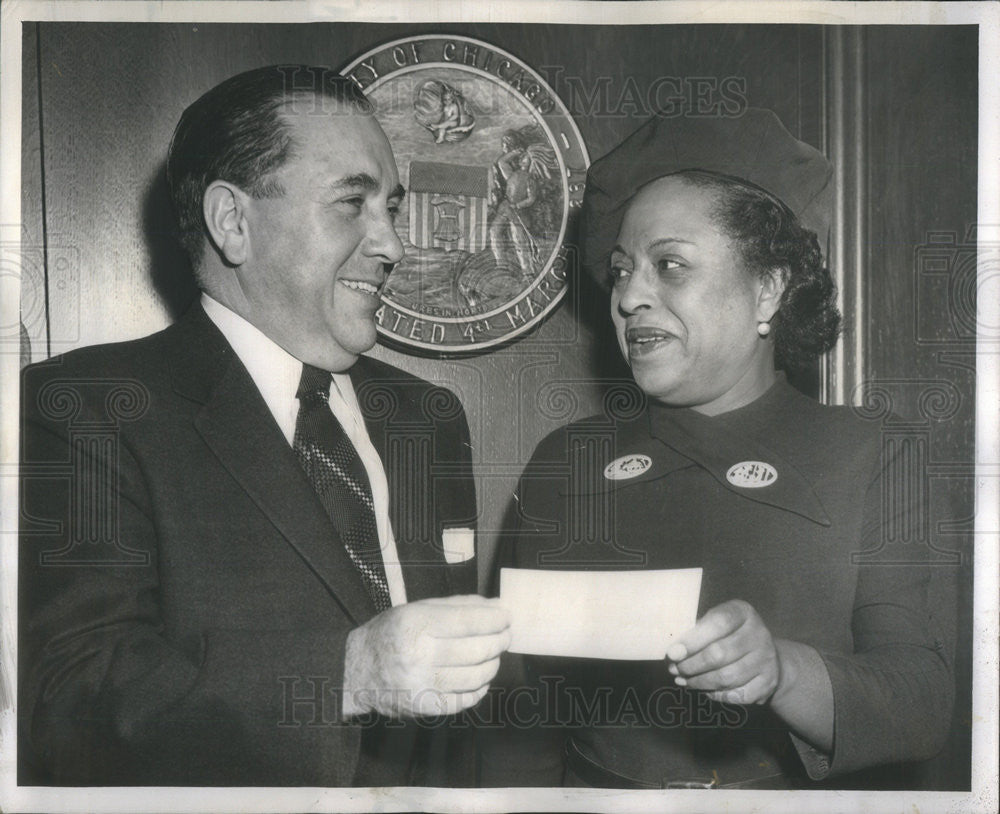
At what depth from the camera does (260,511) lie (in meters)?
1.18

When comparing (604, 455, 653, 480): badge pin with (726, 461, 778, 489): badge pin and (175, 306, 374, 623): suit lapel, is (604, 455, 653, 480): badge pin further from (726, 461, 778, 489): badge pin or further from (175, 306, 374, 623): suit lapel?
(175, 306, 374, 623): suit lapel

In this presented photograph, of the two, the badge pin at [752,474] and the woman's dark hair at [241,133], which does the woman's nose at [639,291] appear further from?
the woman's dark hair at [241,133]

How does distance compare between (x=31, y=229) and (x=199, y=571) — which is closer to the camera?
(x=199, y=571)

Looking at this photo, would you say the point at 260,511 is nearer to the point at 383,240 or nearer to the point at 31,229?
the point at 383,240

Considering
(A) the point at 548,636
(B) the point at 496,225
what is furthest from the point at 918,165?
(A) the point at 548,636

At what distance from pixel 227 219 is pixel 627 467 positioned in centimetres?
58

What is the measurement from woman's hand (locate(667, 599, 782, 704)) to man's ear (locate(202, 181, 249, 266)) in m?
0.71

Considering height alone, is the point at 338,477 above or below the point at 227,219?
below

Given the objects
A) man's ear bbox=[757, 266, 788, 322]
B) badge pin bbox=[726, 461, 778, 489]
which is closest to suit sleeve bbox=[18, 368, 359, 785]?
badge pin bbox=[726, 461, 778, 489]

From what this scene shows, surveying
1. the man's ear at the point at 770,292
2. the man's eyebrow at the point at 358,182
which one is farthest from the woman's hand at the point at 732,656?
the man's eyebrow at the point at 358,182

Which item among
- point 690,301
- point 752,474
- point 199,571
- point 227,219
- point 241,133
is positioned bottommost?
point 199,571

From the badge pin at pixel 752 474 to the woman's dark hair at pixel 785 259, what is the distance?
0.43 feet

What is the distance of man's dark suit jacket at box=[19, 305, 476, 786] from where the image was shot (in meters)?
1.17

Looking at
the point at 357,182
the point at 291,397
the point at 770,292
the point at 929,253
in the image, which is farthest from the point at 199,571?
the point at 929,253
